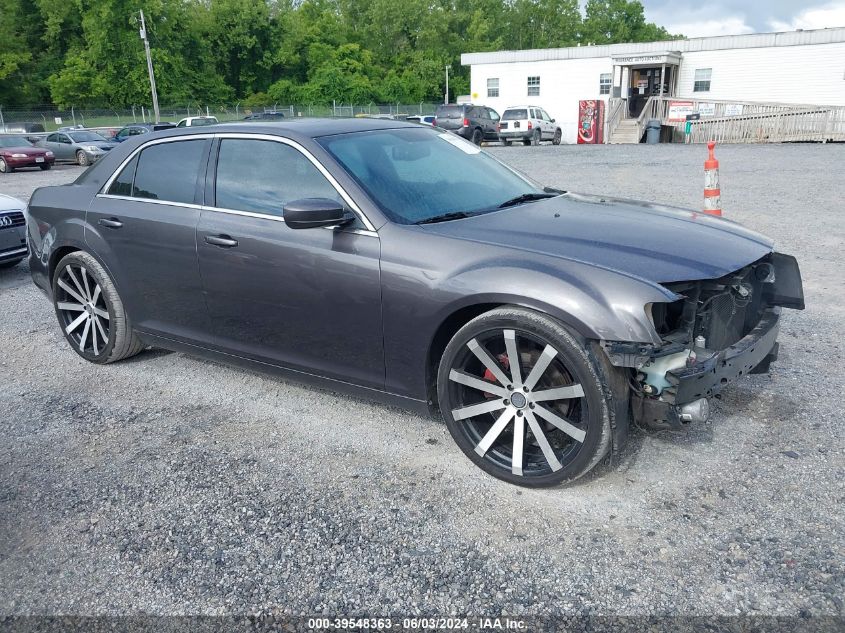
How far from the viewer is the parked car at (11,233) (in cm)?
767

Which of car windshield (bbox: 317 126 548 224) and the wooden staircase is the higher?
car windshield (bbox: 317 126 548 224)

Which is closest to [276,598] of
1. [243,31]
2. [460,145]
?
[460,145]

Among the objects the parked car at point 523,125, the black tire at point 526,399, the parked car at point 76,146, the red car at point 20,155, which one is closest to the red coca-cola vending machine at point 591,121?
the parked car at point 523,125

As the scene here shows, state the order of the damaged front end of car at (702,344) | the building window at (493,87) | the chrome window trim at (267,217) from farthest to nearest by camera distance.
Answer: the building window at (493,87) < the chrome window trim at (267,217) < the damaged front end of car at (702,344)

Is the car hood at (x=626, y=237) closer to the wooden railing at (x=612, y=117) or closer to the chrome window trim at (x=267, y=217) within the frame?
the chrome window trim at (x=267, y=217)

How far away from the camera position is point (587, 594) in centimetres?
248

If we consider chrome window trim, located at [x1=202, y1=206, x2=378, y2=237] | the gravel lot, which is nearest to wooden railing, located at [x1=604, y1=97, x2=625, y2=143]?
the gravel lot

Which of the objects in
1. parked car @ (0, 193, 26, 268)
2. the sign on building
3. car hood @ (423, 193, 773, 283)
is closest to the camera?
car hood @ (423, 193, 773, 283)

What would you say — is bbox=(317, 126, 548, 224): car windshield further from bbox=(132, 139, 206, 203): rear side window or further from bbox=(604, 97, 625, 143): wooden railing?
bbox=(604, 97, 625, 143): wooden railing

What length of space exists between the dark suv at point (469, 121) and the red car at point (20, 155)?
15.0 meters

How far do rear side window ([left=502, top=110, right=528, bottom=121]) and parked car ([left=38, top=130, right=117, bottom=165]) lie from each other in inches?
640

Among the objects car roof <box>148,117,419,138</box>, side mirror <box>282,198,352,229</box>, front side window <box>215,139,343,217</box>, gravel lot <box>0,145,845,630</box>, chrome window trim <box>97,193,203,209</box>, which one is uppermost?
car roof <box>148,117,419,138</box>

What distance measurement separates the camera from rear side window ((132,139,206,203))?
4.19 metres

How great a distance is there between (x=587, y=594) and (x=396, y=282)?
1.60 m
